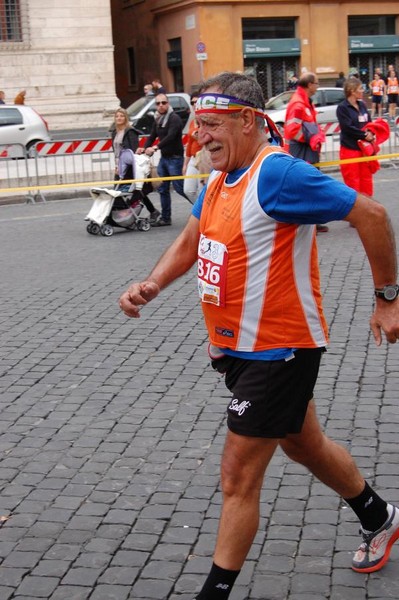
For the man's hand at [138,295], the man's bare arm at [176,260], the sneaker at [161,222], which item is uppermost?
the man's bare arm at [176,260]

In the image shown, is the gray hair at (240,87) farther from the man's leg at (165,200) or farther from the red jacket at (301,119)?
the man's leg at (165,200)

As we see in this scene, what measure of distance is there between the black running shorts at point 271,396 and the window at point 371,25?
4466 centimetres

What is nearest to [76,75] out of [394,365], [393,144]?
[393,144]

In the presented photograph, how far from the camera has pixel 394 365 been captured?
6.82m

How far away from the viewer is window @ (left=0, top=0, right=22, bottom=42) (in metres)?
39.6

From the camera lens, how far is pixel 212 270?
11.9 ft

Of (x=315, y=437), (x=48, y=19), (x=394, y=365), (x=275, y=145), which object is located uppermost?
(x=48, y=19)

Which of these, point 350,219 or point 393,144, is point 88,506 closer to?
A: point 350,219

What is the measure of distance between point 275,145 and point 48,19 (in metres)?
37.7

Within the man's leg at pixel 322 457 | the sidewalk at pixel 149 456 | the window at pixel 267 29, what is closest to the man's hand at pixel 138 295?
the man's leg at pixel 322 457

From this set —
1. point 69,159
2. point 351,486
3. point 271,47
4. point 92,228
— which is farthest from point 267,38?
point 351,486

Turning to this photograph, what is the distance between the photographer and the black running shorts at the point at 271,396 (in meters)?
3.50

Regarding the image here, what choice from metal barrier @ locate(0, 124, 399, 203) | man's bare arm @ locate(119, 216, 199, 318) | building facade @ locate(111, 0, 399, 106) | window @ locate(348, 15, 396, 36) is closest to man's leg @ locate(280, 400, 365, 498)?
man's bare arm @ locate(119, 216, 199, 318)

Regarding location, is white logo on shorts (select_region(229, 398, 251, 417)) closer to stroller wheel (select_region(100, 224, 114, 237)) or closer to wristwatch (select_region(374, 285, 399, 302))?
wristwatch (select_region(374, 285, 399, 302))
